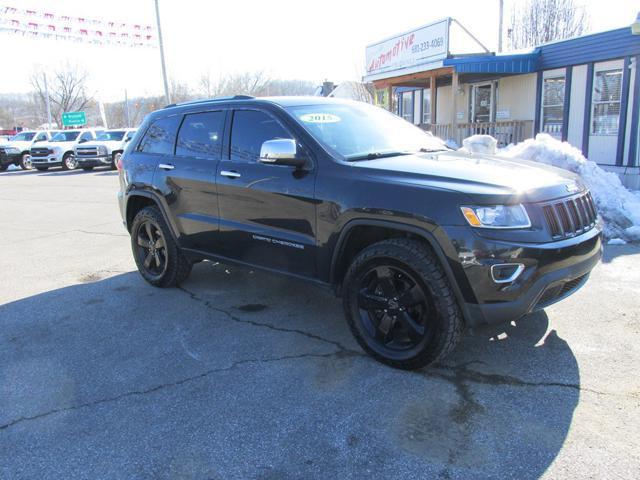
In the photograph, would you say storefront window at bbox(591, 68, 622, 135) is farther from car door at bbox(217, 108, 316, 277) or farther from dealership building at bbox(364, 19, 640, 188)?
car door at bbox(217, 108, 316, 277)

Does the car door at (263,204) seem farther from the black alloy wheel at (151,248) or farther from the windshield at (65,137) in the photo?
the windshield at (65,137)

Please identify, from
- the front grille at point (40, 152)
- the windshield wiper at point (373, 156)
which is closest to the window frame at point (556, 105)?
the windshield wiper at point (373, 156)

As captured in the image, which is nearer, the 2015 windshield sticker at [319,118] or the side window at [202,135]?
the 2015 windshield sticker at [319,118]

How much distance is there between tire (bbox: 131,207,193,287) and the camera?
5.39 m

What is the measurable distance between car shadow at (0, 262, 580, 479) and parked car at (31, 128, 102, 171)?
878 inches

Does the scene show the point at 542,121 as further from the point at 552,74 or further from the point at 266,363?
the point at 266,363

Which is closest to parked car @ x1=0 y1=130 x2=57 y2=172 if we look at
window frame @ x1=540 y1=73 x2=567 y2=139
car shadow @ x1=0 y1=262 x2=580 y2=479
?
window frame @ x1=540 y1=73 x2=567 y2=139

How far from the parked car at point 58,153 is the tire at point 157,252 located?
67.9ft

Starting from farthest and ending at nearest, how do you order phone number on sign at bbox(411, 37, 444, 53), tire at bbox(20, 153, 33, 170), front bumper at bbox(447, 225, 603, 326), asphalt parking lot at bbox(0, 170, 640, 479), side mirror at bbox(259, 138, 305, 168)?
tire at bbox(20, 153, 33, 170), phone number on sign at bbox(411, 37, 444, 53), side mirror at bbox(259, 138, 305, 168), front bumper at bbox(447, 225, 603, 326), asphalt parking lot at bbox(0, 170, 640, 479)

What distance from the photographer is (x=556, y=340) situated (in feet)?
13.1

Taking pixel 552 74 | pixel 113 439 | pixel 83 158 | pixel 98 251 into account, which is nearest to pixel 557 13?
pixel 552 74

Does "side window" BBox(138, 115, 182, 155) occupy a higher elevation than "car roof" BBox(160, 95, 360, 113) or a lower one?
lower

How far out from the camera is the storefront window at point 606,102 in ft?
40.1

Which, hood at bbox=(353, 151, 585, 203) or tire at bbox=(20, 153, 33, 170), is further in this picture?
tire at bbox=(20, 153, 33, 170)
